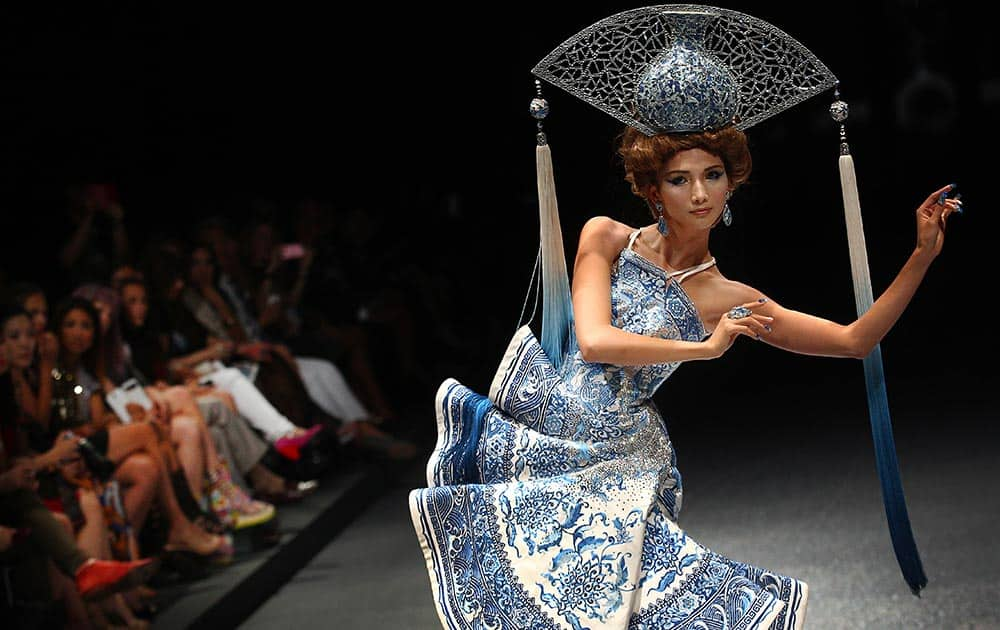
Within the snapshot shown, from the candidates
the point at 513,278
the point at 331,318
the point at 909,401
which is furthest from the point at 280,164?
the point at 909,401

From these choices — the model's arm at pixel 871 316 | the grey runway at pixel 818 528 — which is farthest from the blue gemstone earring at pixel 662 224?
the grey runway at pixel 818 528

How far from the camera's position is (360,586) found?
200 inches

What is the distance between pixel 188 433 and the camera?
5078 mm

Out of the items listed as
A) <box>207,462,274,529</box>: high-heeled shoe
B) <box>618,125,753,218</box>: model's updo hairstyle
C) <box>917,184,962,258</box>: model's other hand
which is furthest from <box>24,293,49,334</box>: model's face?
<box>917,184,962,258</box>: model's other hand

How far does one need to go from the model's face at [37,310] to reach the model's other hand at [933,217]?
250 centimetres

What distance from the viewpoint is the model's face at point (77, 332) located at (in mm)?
4617

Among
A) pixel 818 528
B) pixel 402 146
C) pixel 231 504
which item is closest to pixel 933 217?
pixel 818 528

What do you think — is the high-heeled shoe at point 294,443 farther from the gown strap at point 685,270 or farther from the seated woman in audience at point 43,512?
the gown strap at point 685,270

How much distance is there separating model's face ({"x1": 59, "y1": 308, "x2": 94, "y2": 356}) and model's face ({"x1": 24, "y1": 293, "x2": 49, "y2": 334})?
0.76 ft

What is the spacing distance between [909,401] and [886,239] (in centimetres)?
215

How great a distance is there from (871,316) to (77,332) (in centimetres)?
254

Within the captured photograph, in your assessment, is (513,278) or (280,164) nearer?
(513,278)

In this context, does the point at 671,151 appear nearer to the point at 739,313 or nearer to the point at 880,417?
the point at 739,313

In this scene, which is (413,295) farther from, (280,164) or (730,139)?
(730,139)
